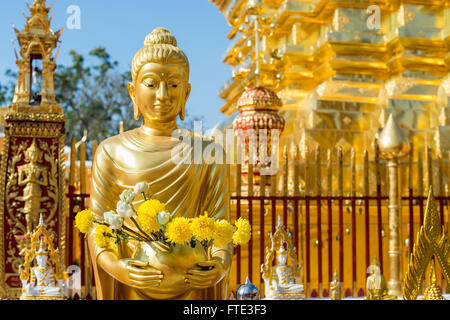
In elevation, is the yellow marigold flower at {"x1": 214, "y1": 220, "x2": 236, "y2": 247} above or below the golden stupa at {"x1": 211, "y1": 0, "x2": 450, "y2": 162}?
below

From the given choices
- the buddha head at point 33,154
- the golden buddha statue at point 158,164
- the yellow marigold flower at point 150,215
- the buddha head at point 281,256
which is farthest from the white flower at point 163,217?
the buddha head at point 33,154

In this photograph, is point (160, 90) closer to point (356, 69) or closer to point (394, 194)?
point (394, 194)

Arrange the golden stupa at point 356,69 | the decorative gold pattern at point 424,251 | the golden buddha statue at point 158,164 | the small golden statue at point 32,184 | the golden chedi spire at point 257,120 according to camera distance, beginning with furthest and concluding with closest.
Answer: the golden stupa at point 356,69 → the golden chedi spire at point 257,120 → the small golden statue at point 32,184 → the decorative gold pattern at point 424,251 → the golden buddha statue at point 158,164

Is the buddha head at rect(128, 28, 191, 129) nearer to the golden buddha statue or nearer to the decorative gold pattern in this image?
the golden buddha statue

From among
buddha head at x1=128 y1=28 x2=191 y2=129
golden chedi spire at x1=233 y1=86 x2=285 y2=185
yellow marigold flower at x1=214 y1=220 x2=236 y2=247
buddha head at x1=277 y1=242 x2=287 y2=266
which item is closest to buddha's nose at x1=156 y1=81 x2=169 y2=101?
buddha head at x1=128 y1=28 x2=191 y2=129

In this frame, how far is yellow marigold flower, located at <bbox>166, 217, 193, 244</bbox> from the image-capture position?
9.39 ft

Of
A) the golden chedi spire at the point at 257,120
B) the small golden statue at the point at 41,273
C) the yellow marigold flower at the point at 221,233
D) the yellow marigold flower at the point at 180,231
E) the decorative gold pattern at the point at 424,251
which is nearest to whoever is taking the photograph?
the yellow marigold flower at the point at 180,231

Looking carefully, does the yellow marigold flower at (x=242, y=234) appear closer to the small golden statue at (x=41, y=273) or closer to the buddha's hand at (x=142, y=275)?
the buddha's hand at (x=142, y=275)

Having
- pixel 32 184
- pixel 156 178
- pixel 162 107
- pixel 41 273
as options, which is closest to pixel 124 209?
pixel 156 178

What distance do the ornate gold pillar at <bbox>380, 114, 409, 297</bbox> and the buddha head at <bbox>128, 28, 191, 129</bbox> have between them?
7.99 feet

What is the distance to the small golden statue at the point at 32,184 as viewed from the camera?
5363 mm

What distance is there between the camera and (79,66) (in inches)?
815

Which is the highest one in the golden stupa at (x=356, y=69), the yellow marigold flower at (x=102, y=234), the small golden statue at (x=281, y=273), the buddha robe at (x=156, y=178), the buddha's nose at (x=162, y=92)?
the golden stupa at (x=356, y=69)
